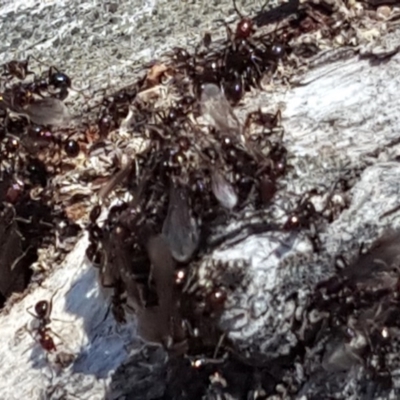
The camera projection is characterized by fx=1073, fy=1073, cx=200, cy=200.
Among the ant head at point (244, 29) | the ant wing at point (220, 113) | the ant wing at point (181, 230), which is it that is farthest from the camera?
the ant head at point (244, 29)

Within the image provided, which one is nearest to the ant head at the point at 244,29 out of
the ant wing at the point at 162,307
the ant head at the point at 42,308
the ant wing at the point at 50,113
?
the ant wing at the point at 50,113

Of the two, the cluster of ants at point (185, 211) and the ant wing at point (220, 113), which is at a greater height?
the ant wing at point (220, 113)

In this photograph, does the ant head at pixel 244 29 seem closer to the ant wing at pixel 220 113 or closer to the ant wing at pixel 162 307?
the ant wing at pixel 220 113

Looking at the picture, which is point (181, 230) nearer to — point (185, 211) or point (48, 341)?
point (185, 211)

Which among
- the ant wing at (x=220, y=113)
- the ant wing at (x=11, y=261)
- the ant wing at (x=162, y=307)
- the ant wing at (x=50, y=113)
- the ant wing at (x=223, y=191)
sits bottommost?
the ant wing at (x=11, y=261)

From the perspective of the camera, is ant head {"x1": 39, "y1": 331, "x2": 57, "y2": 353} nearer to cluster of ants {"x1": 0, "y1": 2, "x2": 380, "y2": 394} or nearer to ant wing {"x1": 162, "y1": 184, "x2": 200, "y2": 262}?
cluster of ants {"x1": 0, "y1": 2, "x2": 380, "y2": 394}
